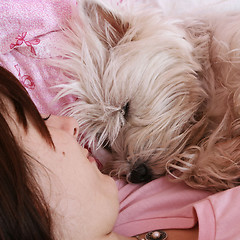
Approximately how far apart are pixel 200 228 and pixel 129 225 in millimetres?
279

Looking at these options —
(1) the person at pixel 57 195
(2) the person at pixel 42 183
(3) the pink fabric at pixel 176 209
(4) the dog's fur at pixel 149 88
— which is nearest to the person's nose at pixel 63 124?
(1) the person at pixel 57 195

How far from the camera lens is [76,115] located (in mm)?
1432

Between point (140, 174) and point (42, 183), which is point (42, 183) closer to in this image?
point (42, 183)

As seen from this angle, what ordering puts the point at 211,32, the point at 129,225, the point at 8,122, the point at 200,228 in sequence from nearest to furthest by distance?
the point at 8,122 → the point at 200,228 → the point at 129,225 → the point at 211,32

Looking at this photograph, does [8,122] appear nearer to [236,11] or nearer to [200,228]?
[200,228]

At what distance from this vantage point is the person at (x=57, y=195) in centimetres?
74

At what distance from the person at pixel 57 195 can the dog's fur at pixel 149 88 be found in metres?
0.24

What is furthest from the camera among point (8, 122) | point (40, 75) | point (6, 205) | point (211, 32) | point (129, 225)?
point (211, 32)

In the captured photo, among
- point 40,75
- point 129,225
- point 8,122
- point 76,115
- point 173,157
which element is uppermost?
point 8,122

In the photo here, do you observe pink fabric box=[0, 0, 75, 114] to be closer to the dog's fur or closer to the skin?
the dog's fur

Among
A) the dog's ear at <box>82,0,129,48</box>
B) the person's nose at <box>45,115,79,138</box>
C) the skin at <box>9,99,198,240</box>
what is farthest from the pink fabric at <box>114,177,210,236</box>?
the dog's ear at <box>82,0,129,48</box>

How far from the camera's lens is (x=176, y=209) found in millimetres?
1202

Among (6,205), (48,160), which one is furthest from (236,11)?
(6,205)

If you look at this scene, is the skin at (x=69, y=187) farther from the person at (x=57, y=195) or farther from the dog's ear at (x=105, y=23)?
the dog's ear at (x=105, y=23)
